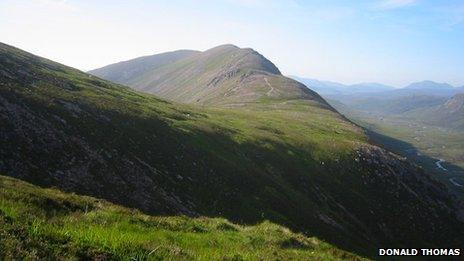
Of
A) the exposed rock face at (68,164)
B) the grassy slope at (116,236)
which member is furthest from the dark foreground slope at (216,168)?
the grassy slope at (116,236)

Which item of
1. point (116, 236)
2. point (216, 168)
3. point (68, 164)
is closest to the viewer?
point (116, 236)

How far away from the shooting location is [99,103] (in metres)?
60.9

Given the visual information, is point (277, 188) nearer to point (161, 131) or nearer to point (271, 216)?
point (271, 216)

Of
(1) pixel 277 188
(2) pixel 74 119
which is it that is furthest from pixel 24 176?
(1) pixel 277 188

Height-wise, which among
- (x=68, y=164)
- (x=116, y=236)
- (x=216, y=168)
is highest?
(x=116, y=236)

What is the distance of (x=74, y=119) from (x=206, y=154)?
63.2 feet

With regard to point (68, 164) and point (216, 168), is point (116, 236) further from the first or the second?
point (216, 168)

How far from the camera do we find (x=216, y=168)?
58062 millimetres

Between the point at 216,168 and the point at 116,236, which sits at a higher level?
the point at 116,236

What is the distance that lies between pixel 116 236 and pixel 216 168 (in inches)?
1777

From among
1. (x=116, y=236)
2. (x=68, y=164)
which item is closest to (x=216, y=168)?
(x=68, y=164)

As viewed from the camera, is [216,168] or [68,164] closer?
[68,164]

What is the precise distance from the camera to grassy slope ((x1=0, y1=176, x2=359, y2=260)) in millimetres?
10766

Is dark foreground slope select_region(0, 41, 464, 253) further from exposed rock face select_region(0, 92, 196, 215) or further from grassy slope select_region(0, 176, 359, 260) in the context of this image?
grassy slope select_region(0, 176, 359, 260)
